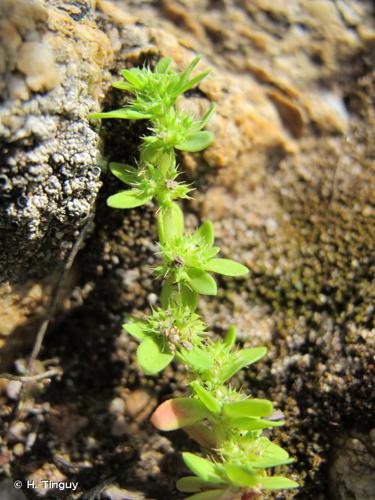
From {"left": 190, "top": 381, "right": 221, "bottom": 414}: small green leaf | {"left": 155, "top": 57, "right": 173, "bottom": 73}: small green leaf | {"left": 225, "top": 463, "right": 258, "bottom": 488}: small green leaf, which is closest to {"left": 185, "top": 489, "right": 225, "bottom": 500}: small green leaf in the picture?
{"left": 225, "top": 463, "right": 258, "bottom": 488}: small green leaf

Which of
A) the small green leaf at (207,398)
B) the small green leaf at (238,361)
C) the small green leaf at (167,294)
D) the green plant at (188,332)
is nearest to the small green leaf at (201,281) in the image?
the green plant at (188,332)

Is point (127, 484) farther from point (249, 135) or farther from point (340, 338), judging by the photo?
point (249, 135)

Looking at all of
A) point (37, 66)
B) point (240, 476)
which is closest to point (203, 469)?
point (240, 476)

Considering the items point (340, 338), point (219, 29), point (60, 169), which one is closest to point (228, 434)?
point (340, 338)

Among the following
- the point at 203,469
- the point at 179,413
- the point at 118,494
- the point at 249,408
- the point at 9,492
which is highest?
the point at 249,408

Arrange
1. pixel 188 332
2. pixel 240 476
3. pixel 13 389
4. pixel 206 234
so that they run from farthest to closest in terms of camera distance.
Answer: pixel 13 389 < pixel 206 234 < pixel 188 332 < pixel 240 476

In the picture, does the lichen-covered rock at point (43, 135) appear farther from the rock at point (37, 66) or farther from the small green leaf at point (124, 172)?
the small green leaf at point (124, 172)

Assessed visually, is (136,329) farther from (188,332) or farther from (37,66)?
(37,66)

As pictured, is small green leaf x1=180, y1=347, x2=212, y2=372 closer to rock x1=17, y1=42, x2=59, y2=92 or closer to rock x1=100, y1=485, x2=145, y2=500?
rock x1=100, y1=485, x2=145, y2=500
